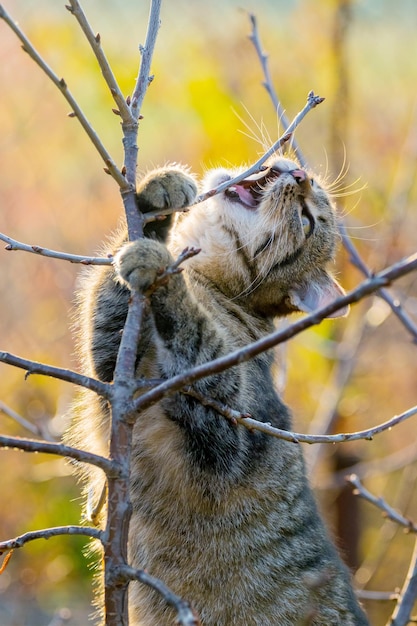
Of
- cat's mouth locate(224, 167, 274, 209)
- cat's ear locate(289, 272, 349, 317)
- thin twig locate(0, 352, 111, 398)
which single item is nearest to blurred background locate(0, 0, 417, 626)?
cat's ear locate(289, 272, 349, 317)

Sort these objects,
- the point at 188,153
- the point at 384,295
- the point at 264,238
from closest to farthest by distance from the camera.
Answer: the point at 384,295 < the point at 264,238 < the point at 188,153

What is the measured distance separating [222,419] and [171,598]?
1249 mm

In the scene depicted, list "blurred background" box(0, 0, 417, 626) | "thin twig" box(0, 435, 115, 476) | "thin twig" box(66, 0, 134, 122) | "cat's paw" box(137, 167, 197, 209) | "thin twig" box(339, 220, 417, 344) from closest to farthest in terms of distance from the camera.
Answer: "thin twig" box(0, 435, 115, 476), "thin twig" box(66, 0, 134, 122), "cat's paw" box(137, 167, 197, 209), "thin twig" box(339, 220, 417, 344), "blurred background" box(0, 0, 417, 626)

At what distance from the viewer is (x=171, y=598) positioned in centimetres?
141

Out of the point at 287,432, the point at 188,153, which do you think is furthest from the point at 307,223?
the point at 188,153

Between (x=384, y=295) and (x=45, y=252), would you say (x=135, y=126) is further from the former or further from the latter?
(x=384, y=295)

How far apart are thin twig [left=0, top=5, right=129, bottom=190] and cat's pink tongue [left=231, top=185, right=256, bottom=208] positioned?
144 centimetres

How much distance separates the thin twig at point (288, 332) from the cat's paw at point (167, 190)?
1131 mm

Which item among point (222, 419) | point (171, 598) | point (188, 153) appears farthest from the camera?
point (188, 153)

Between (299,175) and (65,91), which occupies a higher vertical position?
(299,175)

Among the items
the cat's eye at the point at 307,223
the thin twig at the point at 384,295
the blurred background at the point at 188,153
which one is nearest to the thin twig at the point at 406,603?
the thin twig at the point at 384,295

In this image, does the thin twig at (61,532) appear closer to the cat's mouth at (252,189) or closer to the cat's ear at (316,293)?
the cat's ear at (316,293)

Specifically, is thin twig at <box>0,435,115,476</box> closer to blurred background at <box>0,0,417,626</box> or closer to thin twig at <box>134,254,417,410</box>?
thin twig at <box>134,254,417,410</box>

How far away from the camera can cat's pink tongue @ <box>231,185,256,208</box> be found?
3.50 meters
